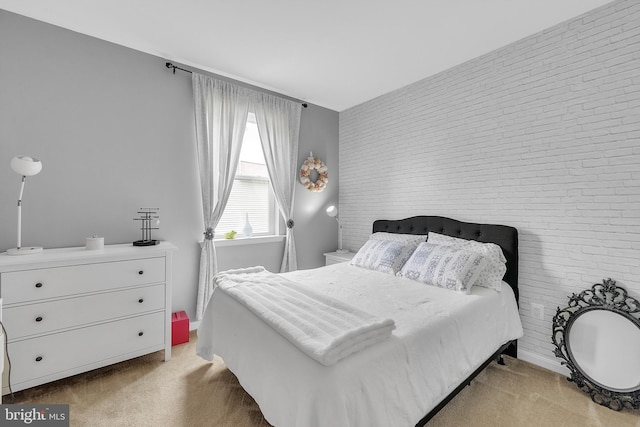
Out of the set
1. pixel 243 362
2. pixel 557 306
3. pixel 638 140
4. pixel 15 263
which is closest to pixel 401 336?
pixel 243 362

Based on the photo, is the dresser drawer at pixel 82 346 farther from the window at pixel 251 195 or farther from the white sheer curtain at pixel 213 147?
the window at pixel 251 195

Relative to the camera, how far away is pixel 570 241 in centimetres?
209

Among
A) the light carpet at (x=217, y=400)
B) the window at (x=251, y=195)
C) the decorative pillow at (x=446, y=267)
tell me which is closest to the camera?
the light carpet at (x=217, y=400)

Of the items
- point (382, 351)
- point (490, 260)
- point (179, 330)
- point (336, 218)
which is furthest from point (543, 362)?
point (179, 330)

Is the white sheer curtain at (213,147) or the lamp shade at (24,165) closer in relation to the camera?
the lamp shade at (24,165)

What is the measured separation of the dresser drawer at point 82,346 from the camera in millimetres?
1739

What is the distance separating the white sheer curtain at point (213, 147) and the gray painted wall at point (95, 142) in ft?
0.34

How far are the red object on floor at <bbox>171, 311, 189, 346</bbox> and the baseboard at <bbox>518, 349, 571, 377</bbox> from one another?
3.08 metres

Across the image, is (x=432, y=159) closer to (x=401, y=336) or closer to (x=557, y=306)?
(x=557, y=306)

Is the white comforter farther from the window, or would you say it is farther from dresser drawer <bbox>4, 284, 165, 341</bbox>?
the window

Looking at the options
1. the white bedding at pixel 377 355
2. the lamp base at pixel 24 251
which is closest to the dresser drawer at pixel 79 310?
the lamp base at pixel 24 251

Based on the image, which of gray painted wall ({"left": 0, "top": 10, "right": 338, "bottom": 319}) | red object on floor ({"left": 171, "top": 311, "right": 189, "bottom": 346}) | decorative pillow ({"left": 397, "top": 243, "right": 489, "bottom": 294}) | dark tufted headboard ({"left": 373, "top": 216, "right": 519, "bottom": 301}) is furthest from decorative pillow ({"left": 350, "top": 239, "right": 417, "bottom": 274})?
red object on floor ({"left": 171, "top": 311, "right": 189, "bottom": 346})

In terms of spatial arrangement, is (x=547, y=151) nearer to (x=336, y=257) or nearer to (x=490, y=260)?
(x=490, y=260)

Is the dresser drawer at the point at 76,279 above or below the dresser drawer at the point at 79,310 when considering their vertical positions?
above
